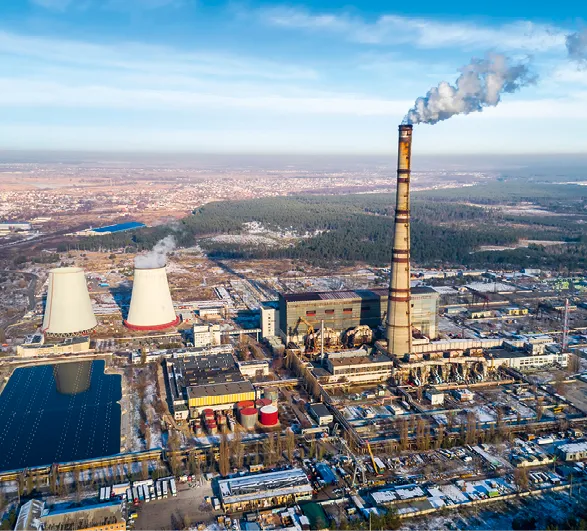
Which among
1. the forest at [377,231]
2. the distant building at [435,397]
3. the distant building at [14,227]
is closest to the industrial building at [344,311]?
the distant building at [435,397]

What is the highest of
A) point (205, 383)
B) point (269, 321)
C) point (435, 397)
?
point (269, 321)

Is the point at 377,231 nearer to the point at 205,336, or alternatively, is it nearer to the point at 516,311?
the point at 516,311

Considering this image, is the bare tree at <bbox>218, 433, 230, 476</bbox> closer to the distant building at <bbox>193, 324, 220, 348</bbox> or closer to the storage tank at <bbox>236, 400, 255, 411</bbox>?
the storage tank at <bbox>236, 400, 255, 411</bbox>

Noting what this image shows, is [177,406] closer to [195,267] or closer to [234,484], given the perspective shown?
[234,484]

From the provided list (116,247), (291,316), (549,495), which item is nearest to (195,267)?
(116,247)

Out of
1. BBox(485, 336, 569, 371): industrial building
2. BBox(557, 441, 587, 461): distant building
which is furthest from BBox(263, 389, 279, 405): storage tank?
BBox(485, 336, 569, 371): industrial building

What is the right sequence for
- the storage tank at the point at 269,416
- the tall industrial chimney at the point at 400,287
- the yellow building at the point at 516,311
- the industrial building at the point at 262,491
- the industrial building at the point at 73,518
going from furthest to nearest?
1. the yellow building at the point at 516,311
2. the tall industrial chimney at the point at 400,287
3. the storage tank at the point at 269,416
4. the industrial building at the point at 262,491
5. the industrial building at the point at 73,518

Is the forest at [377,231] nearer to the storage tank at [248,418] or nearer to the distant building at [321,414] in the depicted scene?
the distant building at [321,414]

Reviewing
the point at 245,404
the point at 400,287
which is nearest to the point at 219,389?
the point at 245,404
